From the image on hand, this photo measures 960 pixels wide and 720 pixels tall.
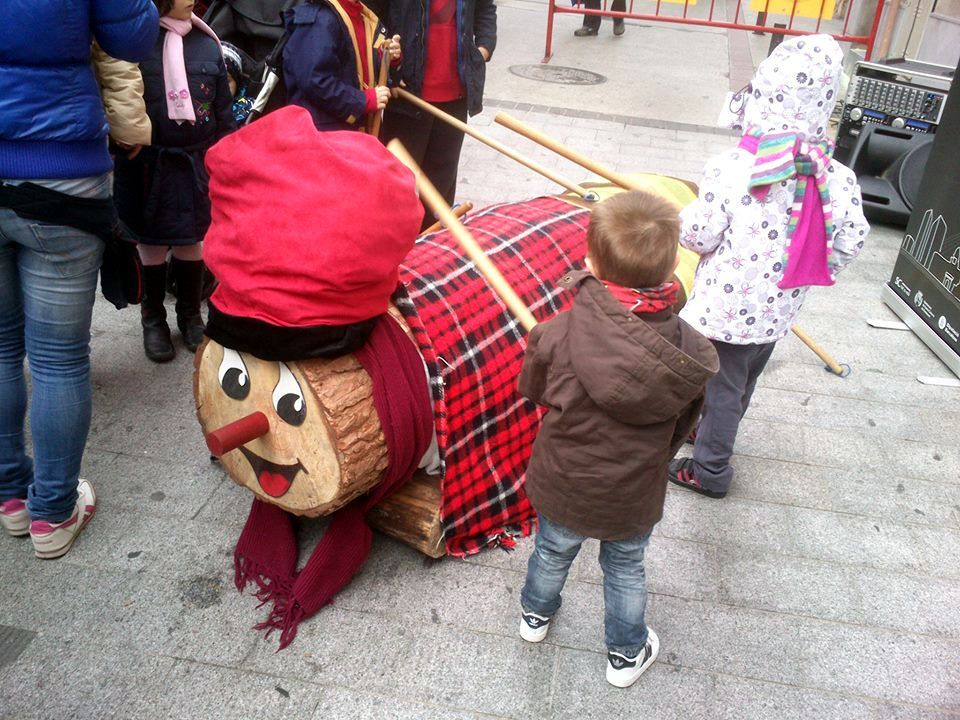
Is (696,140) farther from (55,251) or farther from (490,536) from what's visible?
(55,251)

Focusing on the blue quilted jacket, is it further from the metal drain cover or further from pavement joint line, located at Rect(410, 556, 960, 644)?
the metal drain cover

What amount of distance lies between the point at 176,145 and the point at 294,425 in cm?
163

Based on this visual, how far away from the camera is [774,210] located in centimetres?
261

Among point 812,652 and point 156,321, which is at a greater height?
point 156,321

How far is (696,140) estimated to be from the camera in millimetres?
→ 7273

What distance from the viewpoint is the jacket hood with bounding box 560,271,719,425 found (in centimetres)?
187

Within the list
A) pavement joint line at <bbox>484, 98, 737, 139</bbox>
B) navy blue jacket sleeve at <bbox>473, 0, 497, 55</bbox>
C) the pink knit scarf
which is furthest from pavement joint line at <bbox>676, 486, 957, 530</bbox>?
pavement joint line at <bbox>484, 98, 737, 139</bbox>

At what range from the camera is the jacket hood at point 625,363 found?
1.87 metres

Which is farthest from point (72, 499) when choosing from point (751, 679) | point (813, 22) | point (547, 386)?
point (813, 22)

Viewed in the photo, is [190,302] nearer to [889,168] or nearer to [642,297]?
[642,297]

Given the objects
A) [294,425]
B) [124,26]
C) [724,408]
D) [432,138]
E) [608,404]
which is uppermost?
[124,26]

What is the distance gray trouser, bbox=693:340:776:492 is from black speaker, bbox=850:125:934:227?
3.19 m

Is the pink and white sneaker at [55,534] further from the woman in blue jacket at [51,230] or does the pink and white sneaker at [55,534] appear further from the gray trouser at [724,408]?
the gray trouser at [724,408]

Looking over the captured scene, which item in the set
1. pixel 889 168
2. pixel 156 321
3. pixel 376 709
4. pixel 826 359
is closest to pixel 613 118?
pixel 889 168
